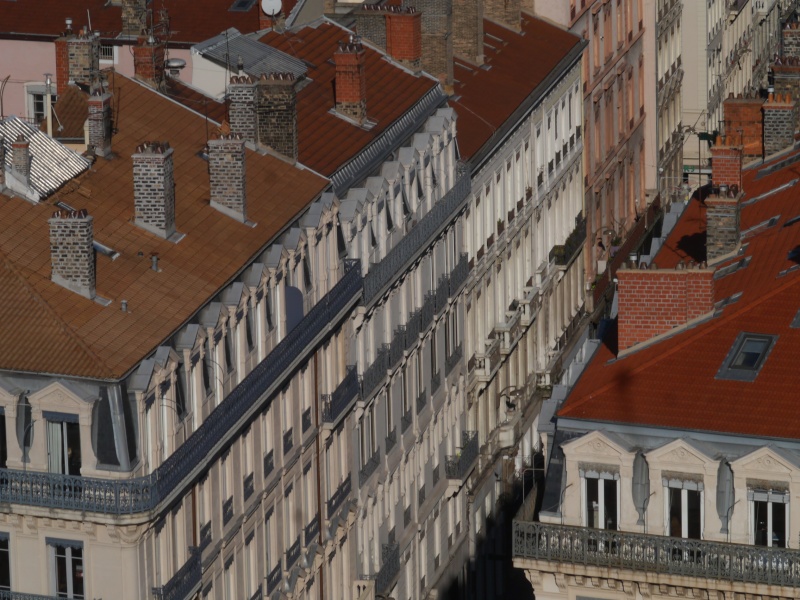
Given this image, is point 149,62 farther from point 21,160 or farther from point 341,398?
point 21,160

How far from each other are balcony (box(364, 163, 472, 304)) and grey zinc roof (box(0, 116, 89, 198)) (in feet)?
44.1

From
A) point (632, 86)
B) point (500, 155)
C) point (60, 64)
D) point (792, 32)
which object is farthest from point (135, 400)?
point (632, 86)

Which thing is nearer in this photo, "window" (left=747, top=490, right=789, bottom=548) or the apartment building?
"window" (left=747, top=490, right=789, bottom=548)

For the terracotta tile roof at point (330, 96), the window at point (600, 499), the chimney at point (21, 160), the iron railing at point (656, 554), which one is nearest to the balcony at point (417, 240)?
the terracotta tile roof at point (330, 96)

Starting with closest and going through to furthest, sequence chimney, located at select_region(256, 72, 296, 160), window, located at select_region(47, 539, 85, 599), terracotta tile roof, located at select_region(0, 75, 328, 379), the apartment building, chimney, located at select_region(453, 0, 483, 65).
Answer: the apartment building → terracotta tile roof, located at select_region(0, 75, 328, 379) → window, located at select_region(47, 539, 85, 599) → chimney, located at select_region(256, 72, 296, 160) → chimney, located at select_region(453, 0, 483, 65)

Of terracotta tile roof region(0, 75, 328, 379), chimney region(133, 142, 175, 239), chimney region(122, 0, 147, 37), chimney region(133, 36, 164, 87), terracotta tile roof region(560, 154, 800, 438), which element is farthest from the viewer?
chimney region(122, 0, 147, 37)

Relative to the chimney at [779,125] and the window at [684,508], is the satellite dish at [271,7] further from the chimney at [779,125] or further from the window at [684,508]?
the window at [684,508]

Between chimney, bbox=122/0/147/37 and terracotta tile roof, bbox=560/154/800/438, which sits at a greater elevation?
chimney, bbox=122/0/147/37

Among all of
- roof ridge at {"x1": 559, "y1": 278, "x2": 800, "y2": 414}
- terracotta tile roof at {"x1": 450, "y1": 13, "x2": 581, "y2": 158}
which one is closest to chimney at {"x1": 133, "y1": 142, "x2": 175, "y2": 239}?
roof ridge at {"x1": 559, "y1": 278, "x2": 800, "y2": 414}

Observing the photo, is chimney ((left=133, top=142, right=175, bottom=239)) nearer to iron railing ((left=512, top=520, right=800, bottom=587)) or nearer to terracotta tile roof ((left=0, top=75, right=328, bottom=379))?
terracotta tile roof ((left=0, top=75, right=328, bottom=379))

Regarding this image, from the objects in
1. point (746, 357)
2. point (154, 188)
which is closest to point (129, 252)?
point (154, 188)

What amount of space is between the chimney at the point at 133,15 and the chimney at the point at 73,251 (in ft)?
124

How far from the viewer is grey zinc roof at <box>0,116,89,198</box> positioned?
68250 mm

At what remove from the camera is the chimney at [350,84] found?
3381 inches
